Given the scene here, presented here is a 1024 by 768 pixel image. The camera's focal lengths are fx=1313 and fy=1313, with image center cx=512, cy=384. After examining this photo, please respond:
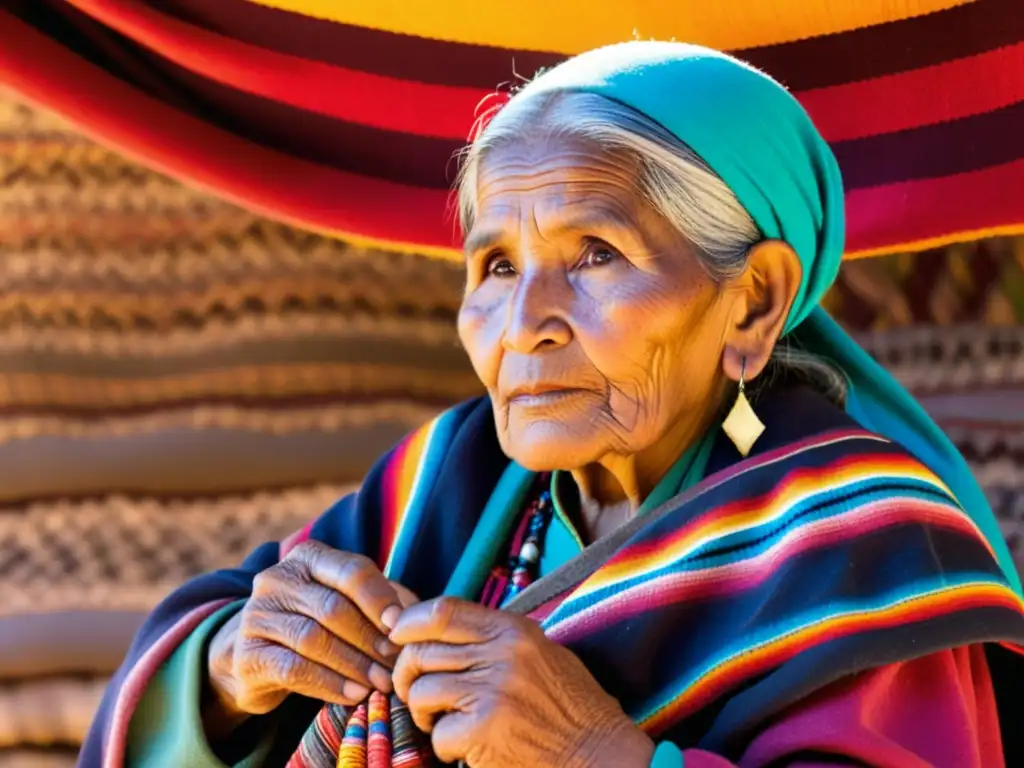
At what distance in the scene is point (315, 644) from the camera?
5.07ft

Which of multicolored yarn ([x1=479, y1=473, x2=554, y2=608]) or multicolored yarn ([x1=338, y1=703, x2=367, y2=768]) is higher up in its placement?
multicolored yarn ([x1=479, y1=473, x2=554, y2=608])

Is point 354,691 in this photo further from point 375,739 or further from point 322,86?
point 322,86

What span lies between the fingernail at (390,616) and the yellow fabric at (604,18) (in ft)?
4.07

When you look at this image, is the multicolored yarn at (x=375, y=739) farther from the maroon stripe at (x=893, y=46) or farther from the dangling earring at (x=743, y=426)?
the maroon stripe at (x=893, y=46)

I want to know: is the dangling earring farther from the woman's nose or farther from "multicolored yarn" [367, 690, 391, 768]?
"multicolored yarn" [367, 690, 391, 768]

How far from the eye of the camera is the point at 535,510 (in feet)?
6.03

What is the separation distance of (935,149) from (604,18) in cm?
65

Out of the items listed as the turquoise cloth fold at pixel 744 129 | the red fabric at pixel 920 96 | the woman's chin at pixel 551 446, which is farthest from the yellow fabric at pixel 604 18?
the woman's chin at pixel 551 446

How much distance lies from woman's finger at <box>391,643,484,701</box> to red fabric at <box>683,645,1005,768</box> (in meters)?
0.25

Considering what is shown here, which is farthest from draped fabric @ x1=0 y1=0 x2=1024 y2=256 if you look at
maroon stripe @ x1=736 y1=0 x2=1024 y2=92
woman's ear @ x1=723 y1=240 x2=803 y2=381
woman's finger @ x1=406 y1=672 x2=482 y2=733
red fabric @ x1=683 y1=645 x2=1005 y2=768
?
woman's finger @ x1=406 y1=672 x2=482 y2=733

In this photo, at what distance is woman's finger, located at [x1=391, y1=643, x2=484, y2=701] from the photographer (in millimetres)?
1395

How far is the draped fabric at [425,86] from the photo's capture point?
7.63 feet

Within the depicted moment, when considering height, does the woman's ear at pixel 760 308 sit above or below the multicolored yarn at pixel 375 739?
above

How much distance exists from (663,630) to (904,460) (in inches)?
14.5
